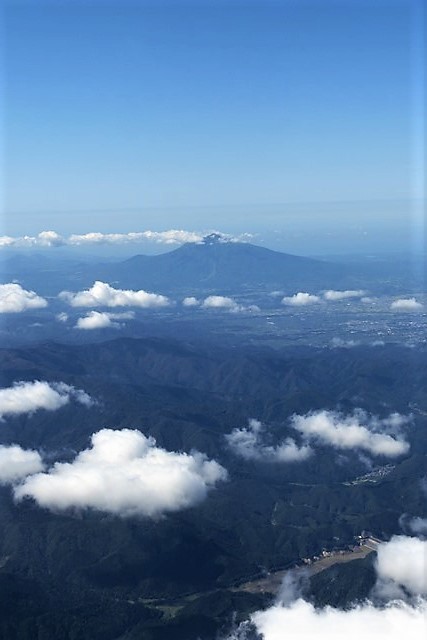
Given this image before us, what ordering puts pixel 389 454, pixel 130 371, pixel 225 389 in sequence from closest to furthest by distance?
pixel 389 454, pixel 225 389, pixel 130 371

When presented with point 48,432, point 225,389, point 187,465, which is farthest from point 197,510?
point 225,389

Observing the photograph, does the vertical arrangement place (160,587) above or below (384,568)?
below

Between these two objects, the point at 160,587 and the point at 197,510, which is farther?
the point at 197,510

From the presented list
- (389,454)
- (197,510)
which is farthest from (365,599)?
(389,454)

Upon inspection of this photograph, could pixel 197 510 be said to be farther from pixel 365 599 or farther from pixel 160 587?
pixel 365 599

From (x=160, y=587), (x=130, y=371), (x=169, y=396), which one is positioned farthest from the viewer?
(x=130, y=371)

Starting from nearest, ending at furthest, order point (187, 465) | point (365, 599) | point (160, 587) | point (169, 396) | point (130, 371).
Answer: point (365, 599) → point (160, 587) → point (187, 465) → point (169, 396) → point (130, 371)

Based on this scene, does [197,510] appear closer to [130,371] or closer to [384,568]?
[384,568]

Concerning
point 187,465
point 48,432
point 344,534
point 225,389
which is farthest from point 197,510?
point 225,389

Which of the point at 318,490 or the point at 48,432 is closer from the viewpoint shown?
the point at 318,490

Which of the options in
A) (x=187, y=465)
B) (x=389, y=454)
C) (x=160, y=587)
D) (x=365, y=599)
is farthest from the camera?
(x=389, y=454)
